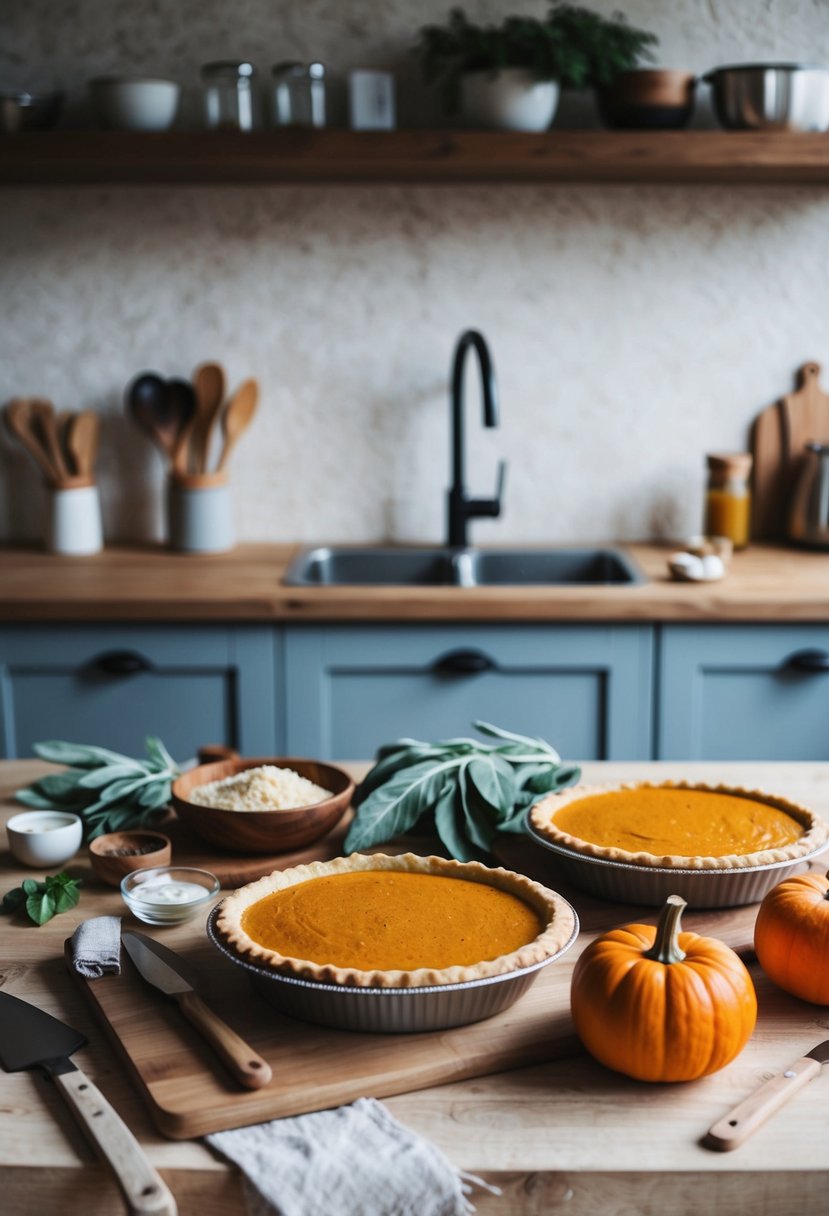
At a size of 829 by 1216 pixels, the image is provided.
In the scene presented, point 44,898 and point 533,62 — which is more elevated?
point 533,62

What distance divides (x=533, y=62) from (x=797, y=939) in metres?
2.22

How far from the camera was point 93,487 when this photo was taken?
3031mm

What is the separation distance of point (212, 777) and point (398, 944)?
18.9 inches

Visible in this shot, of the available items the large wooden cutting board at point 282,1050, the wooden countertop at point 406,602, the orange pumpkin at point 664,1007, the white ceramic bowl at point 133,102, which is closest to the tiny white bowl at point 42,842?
the large wooden cutting board at point 282,1050

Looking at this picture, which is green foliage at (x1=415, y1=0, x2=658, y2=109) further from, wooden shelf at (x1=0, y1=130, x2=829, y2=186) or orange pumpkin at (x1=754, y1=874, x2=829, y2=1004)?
orange pumpkin at (x1=754, y1=874, x2=829, y2=1004)

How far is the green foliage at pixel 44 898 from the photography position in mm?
1227

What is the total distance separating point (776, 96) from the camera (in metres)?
2.65

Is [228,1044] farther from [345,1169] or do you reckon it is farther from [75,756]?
[75,756]

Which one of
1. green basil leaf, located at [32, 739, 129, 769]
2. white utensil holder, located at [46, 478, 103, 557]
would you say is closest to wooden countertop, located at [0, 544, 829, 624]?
white utensil holder, located at [46, 478, 103, 557]

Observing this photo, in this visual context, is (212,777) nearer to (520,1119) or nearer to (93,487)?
(520,1119)

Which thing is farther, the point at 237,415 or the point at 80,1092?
the point at 237,415

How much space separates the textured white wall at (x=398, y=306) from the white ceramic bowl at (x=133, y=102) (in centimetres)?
23

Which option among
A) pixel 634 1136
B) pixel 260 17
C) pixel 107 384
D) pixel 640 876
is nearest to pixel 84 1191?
pixel 634 1136

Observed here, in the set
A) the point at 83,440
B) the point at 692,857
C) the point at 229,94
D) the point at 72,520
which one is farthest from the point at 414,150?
the point at 692,857
